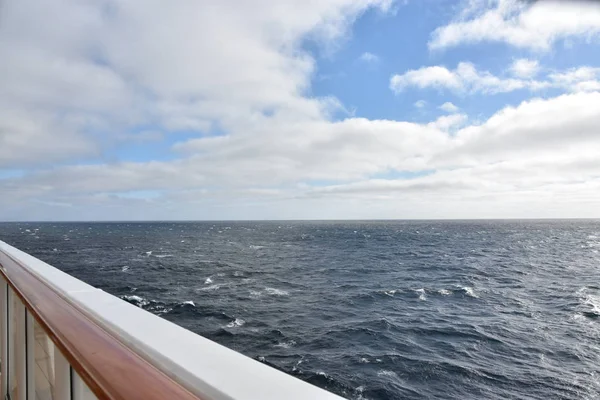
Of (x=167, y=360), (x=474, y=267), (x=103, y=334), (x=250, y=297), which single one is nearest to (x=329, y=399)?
(x=167, y=360)

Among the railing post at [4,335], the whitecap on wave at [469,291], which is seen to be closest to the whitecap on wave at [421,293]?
the whitecap on wave at [469,291]

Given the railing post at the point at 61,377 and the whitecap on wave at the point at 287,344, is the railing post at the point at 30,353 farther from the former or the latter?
the whitecap on wave at the point at 287,344

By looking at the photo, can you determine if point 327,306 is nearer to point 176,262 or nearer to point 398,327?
point 398,327

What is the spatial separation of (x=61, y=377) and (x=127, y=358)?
1.62 ft

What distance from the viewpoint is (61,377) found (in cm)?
121

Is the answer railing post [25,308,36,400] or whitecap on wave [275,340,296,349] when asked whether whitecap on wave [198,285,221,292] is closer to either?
whitecap on wave [275,340,296,349]

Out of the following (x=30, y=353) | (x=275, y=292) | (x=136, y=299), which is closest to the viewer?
(x=30, y=353)

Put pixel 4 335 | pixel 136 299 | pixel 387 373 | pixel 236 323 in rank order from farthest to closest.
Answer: pixel 136 299, pixel 236 323, pixel 387 373, pixel 4 335

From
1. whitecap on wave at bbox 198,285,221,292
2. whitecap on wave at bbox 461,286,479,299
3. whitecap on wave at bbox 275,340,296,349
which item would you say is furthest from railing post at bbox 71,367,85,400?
whitecap on wave at bbox 461,286,479,299

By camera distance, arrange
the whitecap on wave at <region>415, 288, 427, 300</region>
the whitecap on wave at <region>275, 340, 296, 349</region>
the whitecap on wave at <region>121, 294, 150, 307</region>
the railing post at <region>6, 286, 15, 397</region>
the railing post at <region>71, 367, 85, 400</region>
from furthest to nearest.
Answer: the whitecap on wave at <region>415, 288, 427, 300</region> → the whitecap on wave at <region>121, 294, 150, 307</region> → the whitecap on wave at <region>275, 340, 296, 349</region> → the railing post at <region>6, 286, 15, 397</region> → the railing post at <region>71, 367, 85, 400</region>

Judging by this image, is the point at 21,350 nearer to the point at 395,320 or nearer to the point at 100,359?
the point at 100,359

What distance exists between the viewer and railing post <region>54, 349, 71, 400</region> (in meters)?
1.17

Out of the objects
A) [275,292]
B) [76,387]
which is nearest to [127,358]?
[76,387]

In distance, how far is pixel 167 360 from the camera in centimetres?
95
